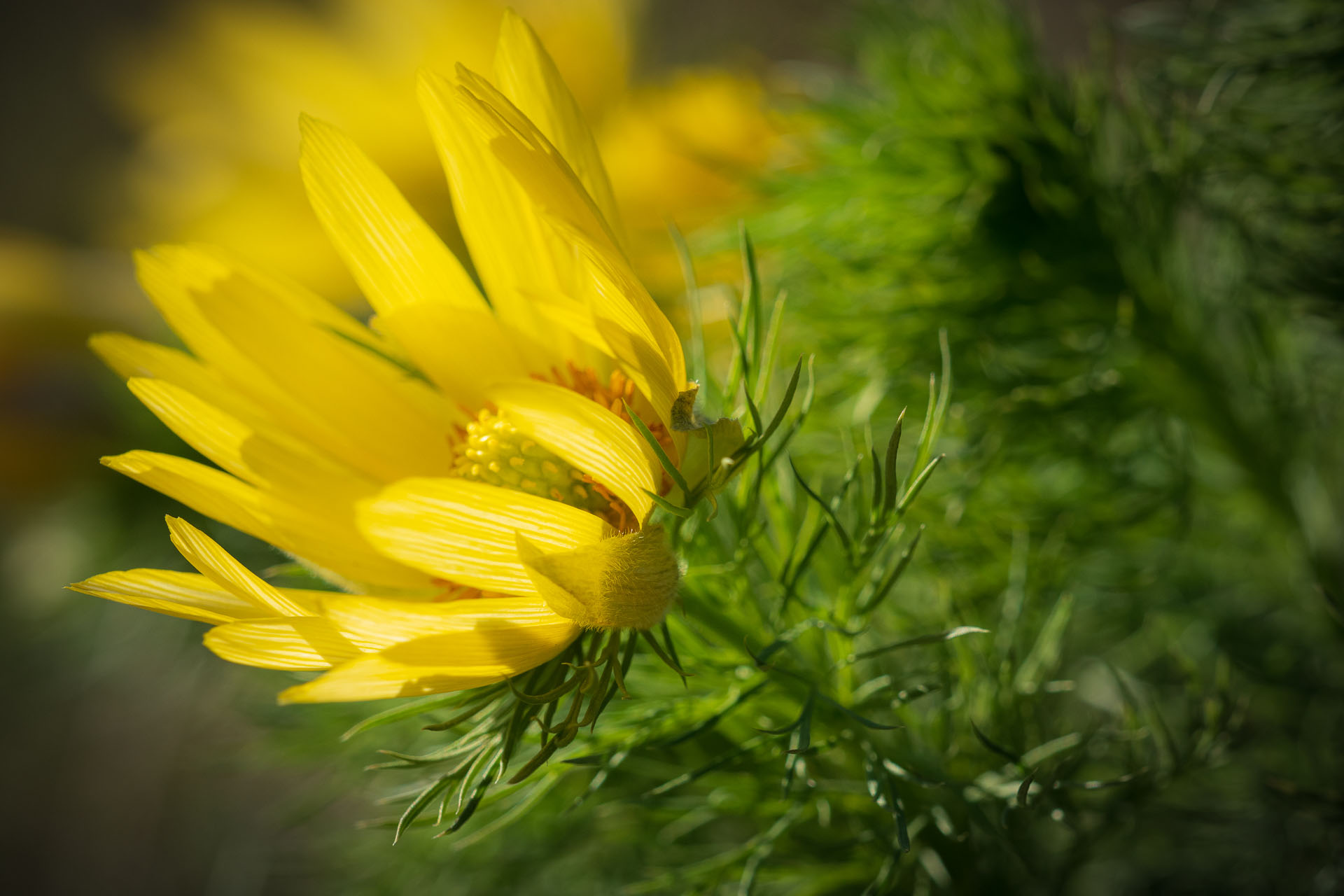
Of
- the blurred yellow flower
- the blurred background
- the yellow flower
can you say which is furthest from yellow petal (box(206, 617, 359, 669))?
the blurred yellow flower

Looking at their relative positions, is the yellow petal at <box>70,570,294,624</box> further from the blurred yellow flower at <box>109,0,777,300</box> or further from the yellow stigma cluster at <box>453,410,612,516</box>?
the blurred yellow flower at <box>109,0,777,300</box>

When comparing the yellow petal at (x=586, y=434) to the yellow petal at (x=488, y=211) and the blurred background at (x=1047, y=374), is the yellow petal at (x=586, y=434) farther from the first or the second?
the blurred background at (x=1047, y=374)

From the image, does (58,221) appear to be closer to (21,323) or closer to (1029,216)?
(21,323)

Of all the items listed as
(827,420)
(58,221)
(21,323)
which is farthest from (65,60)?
(827,420)

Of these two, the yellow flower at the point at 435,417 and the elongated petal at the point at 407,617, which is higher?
the yellow flower at the point at 435,417

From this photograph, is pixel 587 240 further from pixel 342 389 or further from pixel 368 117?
pixel 368 117

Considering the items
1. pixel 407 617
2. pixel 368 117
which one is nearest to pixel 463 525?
pixel 407 617

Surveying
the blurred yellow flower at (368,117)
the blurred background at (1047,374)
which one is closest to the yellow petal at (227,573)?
the blurred background at (1047,374)
